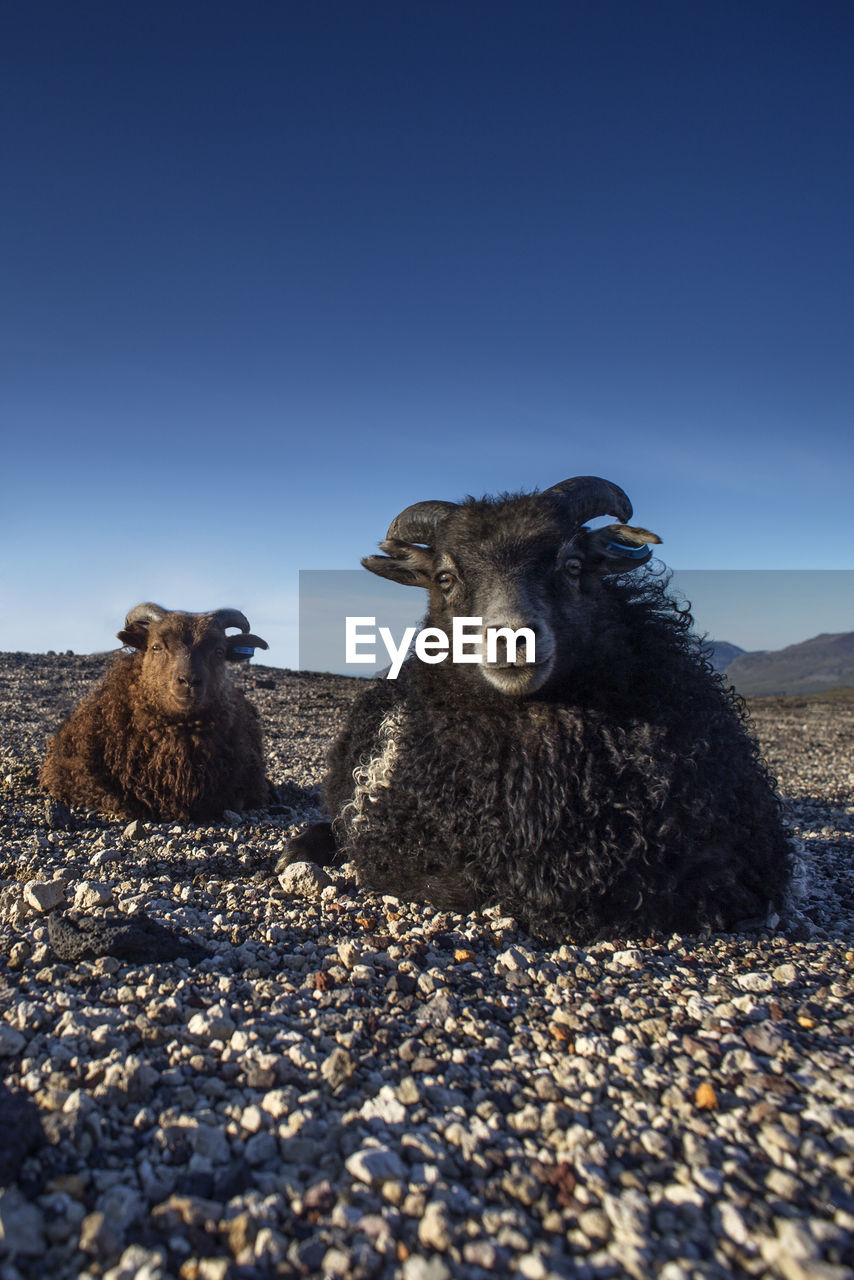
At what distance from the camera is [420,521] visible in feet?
20.9

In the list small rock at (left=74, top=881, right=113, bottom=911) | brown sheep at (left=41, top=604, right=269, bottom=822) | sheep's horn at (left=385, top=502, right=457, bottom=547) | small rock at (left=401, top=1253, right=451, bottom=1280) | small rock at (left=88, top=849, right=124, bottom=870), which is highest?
sheep's horn at (left=385, top=502, right=457, bottom=547)

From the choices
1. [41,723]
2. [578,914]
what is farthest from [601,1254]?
[41,723]

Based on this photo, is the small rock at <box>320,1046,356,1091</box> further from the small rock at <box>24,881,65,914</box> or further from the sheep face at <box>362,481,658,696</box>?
the small rock at <box>24,881,65,914</box>

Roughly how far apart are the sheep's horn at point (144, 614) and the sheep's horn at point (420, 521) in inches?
183

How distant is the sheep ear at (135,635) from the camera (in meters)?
10.1

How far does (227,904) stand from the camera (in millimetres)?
5781

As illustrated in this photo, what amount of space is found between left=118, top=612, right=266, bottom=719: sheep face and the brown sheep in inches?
0.5

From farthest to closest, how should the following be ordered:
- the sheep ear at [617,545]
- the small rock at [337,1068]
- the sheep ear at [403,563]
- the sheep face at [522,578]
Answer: the sheep ear at [403,563] → the sheep ear at [617,545] → the sheep face at [522,578] → the small rock at [337,1068]

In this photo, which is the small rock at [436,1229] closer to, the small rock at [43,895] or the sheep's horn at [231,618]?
the small rock at [43,895]

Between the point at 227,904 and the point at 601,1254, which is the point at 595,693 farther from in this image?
the point at 601,1254

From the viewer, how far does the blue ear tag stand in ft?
19.7

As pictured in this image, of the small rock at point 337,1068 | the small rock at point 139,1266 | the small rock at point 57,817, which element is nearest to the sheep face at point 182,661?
the small rock at point 57,817

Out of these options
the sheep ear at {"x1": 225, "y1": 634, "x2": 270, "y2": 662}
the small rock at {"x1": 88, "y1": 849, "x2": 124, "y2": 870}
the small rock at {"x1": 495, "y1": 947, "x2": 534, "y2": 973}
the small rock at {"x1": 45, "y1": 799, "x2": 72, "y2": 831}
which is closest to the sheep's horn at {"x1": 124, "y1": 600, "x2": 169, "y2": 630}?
the sheep ear at {"x1": 225, "y1": 634, "x2": 270, "y2": 662}

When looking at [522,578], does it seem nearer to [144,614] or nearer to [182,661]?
[182,661]
